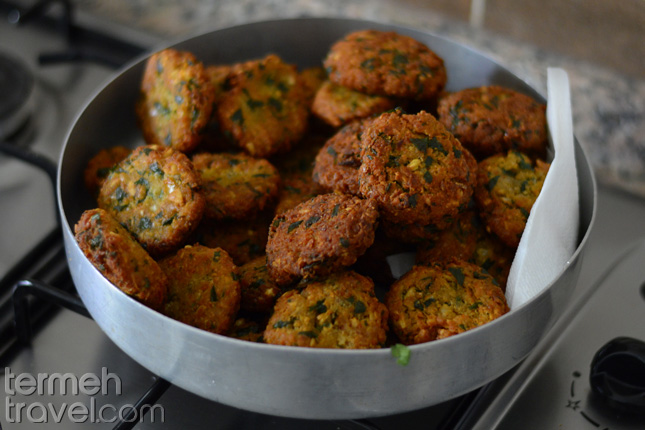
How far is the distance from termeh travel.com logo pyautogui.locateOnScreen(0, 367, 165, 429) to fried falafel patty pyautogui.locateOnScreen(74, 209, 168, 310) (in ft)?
0.56

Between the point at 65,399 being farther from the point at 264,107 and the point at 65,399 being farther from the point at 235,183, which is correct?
the point at 264,107

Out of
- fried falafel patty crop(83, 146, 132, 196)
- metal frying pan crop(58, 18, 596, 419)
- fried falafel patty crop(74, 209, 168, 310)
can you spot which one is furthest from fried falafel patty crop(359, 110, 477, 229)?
fried falafel patty crop(83, 146, 132, 196)

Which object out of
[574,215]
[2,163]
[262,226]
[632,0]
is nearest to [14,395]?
[262,226]

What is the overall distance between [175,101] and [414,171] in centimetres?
37

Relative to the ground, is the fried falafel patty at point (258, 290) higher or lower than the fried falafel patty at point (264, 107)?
lower

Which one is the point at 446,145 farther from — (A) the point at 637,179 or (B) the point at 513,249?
(A) the point at 637,179

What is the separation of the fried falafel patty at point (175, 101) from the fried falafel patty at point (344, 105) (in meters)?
0.17

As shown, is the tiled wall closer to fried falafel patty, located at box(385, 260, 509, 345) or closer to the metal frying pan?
the metal frying pan

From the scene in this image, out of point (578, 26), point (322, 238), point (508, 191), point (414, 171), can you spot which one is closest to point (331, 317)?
point (322, 238)

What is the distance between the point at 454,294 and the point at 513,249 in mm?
153

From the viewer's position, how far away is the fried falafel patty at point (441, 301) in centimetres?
76

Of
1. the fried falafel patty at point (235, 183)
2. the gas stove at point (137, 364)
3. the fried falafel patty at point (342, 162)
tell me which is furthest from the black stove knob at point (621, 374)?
the fried falafel patty at point (235, 183)

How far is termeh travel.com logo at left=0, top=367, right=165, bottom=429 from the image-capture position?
841mm

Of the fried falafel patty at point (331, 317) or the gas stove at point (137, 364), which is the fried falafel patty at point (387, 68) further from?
the gas stove at point (137, 364)
